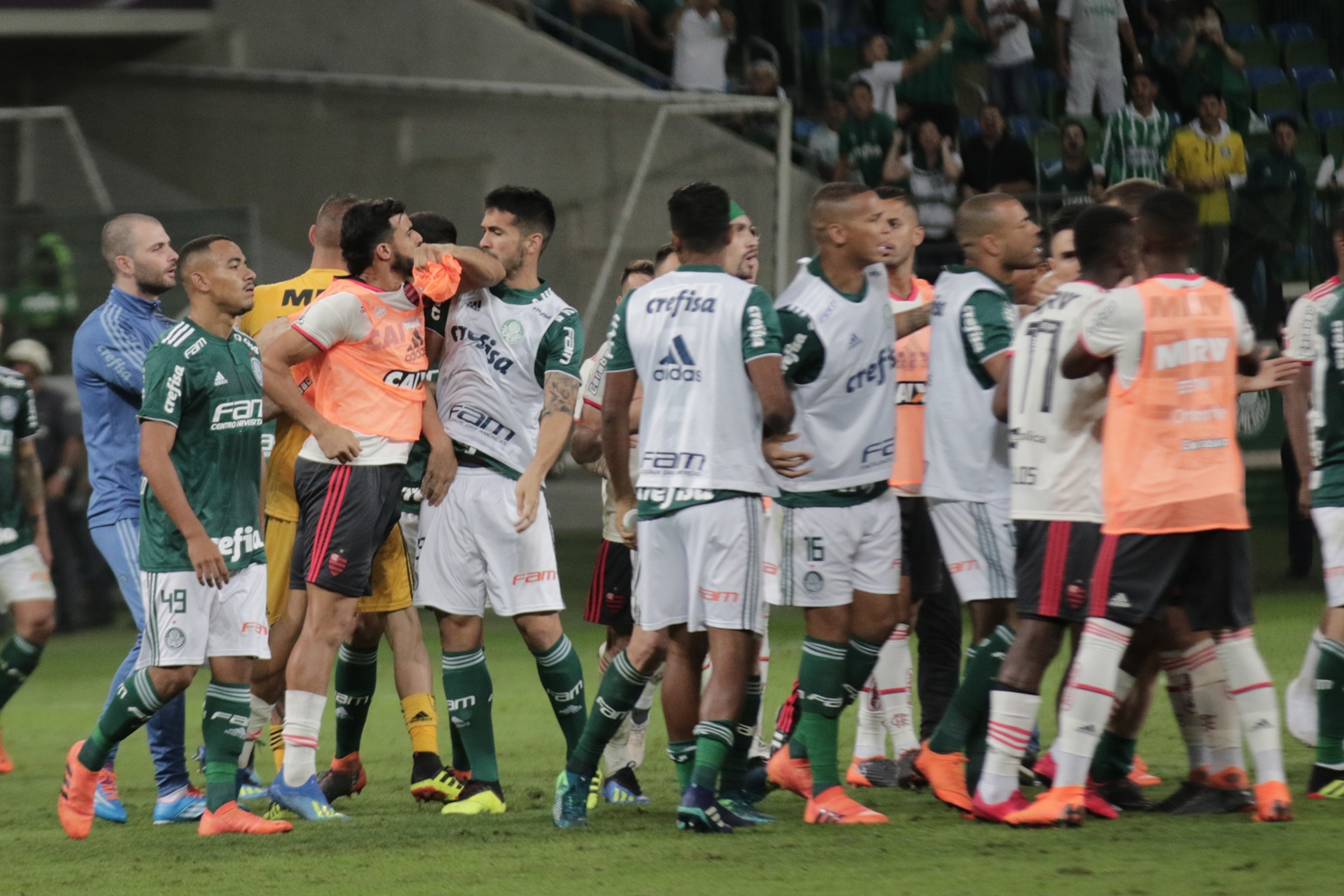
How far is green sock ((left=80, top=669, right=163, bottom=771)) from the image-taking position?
5.98m

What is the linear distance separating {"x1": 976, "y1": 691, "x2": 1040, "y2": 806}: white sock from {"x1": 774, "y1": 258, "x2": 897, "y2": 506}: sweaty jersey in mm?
835

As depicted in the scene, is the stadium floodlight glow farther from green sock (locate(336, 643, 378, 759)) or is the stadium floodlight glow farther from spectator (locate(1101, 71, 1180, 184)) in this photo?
green sock (locate(336, 643, 378, 759))

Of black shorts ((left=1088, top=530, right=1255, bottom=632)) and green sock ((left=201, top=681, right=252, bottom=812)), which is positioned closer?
black shorts ((left=1088, top=530, right=1255, bottom=632))

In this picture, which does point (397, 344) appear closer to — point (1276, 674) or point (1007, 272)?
point (1007, 272)

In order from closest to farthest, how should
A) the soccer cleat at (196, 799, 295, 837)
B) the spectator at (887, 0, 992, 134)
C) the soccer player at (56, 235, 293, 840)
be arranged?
→ the soccer player at (56, 235, 293, 840) → the soccer cleat at (196, 799, 295, 837) → the spectator at (887, 0, 992, 134)

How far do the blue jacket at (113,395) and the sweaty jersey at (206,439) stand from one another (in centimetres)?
81

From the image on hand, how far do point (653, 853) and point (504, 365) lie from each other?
203 centimetres

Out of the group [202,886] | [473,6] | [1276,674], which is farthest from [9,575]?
[473,6]

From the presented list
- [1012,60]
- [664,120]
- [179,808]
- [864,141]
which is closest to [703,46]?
[864,141]

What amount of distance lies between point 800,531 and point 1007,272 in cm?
139

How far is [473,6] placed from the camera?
1738cm

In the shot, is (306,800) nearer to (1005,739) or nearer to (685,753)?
(685,753)

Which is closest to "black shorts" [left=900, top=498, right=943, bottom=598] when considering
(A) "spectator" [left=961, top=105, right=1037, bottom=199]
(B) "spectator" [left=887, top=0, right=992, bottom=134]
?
(A) "spectator" [left=961, top=105, right=1037, bottom=199]

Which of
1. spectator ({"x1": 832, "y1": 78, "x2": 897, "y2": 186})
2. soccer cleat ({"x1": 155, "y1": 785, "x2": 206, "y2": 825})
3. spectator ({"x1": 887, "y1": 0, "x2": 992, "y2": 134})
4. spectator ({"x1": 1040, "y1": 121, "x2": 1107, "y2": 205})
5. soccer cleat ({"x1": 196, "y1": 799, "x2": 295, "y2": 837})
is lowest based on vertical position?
soccer cleat ({"x1": 155, "y1": 785, "x2": 206, "y2": 825})
